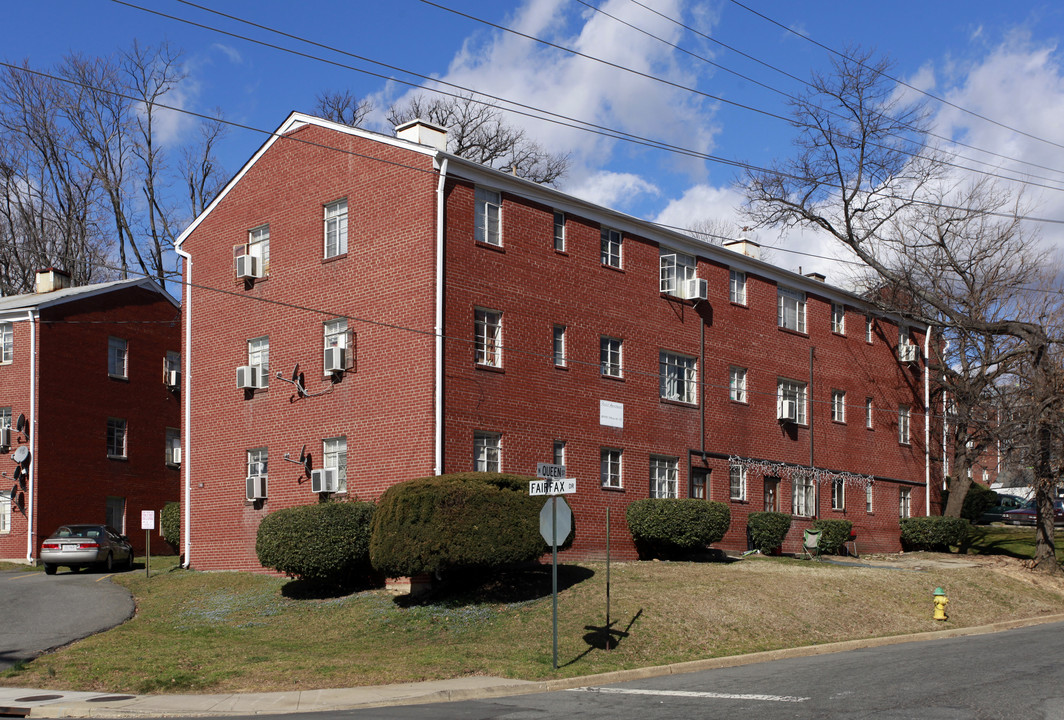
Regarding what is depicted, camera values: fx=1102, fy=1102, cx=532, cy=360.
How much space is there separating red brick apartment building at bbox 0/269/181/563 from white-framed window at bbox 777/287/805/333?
2022 cm

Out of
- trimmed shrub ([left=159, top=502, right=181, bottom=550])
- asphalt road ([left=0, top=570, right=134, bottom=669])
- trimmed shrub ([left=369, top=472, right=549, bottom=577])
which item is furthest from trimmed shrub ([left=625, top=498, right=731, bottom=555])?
trimmed shrub ([left=159, top=502, right=181, bottom=550])

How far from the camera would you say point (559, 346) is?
28.4 metres

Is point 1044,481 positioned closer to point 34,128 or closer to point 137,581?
point 137,581

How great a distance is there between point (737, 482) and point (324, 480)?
43.7ft

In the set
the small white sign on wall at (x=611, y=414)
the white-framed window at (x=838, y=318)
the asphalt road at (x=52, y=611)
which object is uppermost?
the white-framed window at (x=838, y=318)

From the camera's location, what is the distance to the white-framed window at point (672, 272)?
104 ft

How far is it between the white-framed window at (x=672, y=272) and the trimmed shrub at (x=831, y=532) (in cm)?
888

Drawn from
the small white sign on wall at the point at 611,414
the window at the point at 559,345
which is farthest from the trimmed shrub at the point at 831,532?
the window at the point at 559,345

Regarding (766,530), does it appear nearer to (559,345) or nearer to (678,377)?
(678,377)

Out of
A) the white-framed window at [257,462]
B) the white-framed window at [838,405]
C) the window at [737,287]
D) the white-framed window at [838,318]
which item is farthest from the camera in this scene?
the white-framed window at [838,318]

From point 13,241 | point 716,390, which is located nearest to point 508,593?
point 716,390

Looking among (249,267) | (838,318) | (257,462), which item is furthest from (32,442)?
(838,318)

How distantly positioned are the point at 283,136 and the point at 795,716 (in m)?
22.7

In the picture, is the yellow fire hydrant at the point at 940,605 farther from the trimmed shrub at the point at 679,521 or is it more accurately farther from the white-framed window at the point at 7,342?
the white-framed window at the point at 7,342
